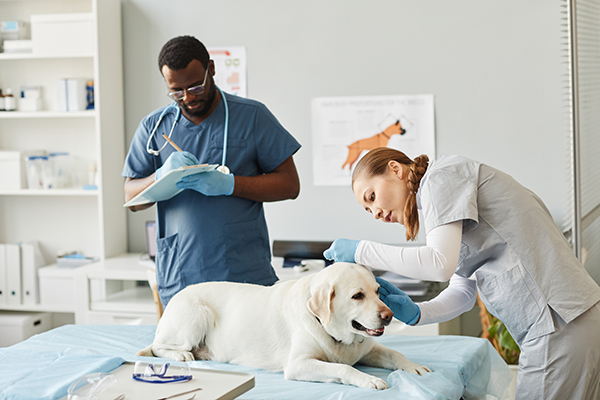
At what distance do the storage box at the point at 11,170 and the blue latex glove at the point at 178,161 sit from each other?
1.83 meters

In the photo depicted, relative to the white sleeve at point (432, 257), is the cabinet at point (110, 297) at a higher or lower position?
lower

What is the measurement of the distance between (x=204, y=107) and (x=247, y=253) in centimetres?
49

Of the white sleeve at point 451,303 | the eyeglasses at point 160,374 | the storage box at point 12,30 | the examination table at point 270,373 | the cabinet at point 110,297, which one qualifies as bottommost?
the cabinet at point 110,297

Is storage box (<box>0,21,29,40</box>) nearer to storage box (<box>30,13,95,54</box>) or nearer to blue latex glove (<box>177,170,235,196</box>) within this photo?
storage box (<box>30,13,95,54</box>)

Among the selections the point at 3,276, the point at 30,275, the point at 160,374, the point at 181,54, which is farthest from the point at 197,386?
the point at 3,276

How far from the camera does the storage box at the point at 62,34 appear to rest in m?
3.08

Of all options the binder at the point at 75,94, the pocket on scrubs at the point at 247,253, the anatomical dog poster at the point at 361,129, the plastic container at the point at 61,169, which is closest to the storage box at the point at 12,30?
the binder at the point at 75,94

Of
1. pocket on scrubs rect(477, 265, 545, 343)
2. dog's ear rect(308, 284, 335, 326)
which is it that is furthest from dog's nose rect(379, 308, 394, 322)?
pocket on scrubs rect(477, 265, 545, 343)

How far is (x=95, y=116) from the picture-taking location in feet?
10.2

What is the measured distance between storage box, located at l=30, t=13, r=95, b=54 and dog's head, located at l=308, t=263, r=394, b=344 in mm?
2400

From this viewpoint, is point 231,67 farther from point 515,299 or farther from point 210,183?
point 515,299

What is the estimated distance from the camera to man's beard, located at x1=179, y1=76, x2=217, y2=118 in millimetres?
1798

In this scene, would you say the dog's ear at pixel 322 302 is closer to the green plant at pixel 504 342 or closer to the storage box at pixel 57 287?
the green plant at pixel 504 342

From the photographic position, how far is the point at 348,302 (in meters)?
1.25
